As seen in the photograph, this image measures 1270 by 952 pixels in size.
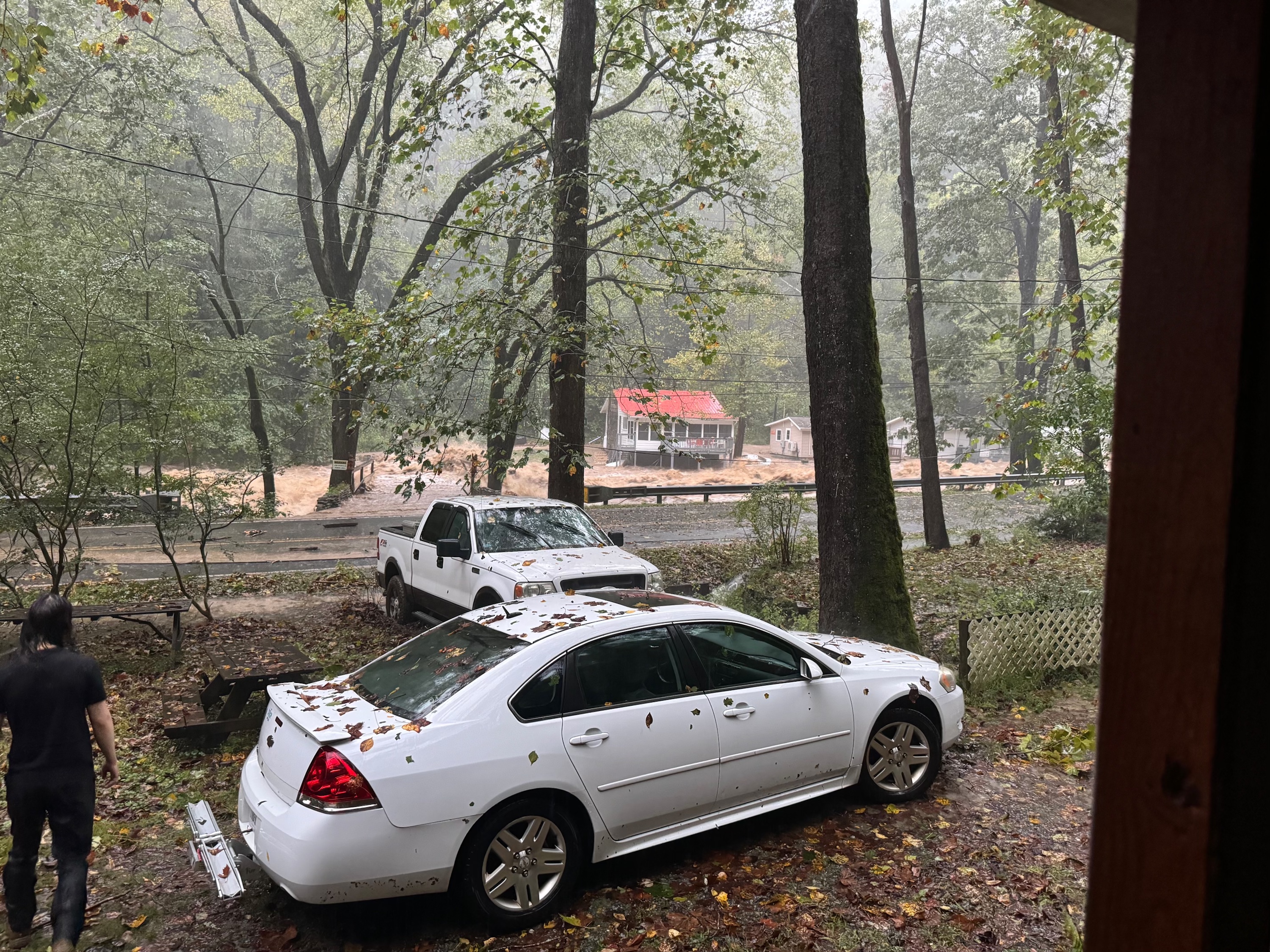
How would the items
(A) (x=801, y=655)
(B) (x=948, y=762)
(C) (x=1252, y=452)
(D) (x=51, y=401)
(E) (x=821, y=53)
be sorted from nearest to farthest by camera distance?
(C) (x=1252, y=452) < (A) (x=801, y=655) < (B) (x=948, y=762) < (E) (x=821, y=53) < (D) (x=51, y=401)

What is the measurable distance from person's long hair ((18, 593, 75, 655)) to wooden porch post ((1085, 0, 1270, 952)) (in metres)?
4.77

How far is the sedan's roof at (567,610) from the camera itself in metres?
5.38

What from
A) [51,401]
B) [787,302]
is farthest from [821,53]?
[787,302]

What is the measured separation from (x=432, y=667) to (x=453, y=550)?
4.63 m

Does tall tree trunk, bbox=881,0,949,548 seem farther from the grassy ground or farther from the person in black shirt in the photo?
the person in black shirt

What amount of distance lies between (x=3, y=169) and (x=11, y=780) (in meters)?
29.3

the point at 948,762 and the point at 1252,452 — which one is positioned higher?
the point at 1252,452

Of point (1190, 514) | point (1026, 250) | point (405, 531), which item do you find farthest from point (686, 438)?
point (1190, 514)

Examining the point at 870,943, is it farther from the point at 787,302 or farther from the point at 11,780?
the point at 787,302

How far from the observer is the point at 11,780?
4.30 m

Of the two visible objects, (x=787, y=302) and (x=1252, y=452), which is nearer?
(x=1252, y=452)

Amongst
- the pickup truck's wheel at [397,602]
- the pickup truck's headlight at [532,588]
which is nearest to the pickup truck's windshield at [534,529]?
the pickup truck's headlight at [532,588]

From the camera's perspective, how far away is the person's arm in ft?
14.7

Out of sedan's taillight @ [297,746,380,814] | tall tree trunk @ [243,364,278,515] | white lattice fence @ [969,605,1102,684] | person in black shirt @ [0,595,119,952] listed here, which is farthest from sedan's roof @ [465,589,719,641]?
tall tree trunk @ [243,364,278,515]
